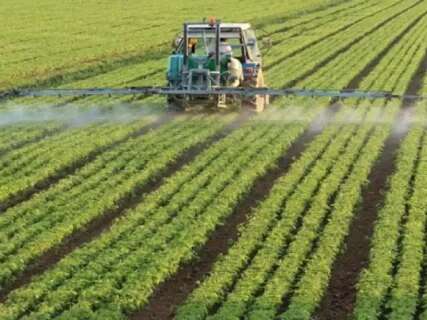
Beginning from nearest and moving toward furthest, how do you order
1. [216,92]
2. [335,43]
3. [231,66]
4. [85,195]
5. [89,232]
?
[89,232] < [85,195] < [216,92] < [231,66] < [335,43]

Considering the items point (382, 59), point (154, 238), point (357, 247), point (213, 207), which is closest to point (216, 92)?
point (213, 207)

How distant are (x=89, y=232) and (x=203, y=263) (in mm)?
2110

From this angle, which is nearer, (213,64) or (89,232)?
(89,232)

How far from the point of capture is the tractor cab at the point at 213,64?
2008 cm

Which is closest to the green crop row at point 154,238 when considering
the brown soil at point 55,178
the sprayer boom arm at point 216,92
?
the sprayer boom arm at point 216,92

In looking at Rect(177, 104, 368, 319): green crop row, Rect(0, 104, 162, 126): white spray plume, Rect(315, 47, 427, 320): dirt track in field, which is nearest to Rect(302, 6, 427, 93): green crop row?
Rect(0, 104, 162, 126): white spray plume

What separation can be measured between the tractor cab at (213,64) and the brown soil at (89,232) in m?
3.74

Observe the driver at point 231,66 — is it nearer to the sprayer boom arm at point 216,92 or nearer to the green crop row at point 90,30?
the sprayer boom arm at point 216,92

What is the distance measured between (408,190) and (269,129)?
18.6ft

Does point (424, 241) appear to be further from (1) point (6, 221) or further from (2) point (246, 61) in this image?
(2) point (246, 61)

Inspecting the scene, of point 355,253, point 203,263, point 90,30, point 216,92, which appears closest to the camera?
point 203,263

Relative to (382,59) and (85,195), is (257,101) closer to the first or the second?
(85,195)

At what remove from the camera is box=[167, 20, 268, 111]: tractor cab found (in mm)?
20078

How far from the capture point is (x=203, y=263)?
35.3 feet
